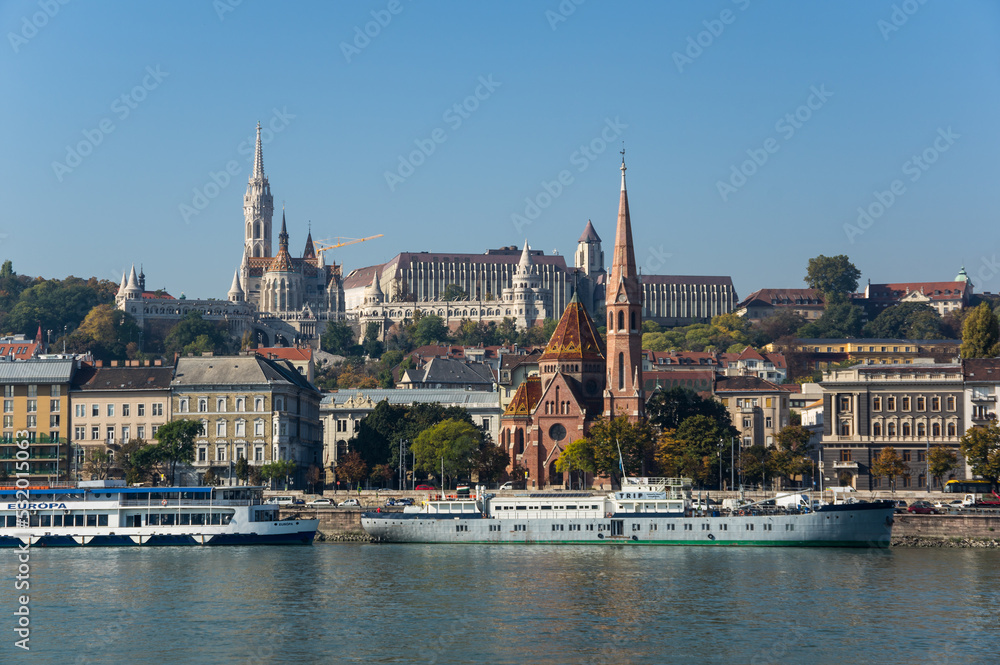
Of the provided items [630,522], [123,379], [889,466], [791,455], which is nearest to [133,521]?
[630,522]

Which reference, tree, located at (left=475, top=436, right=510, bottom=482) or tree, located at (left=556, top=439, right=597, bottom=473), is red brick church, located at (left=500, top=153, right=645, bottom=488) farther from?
tree, located at (left=556, top=439, right=597, bottom=473)

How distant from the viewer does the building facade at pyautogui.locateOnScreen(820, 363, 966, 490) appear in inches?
4245

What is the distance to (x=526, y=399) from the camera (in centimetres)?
12131

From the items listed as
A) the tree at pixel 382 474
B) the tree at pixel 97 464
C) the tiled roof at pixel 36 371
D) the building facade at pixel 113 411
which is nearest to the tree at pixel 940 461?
the tree at pixel 382 474

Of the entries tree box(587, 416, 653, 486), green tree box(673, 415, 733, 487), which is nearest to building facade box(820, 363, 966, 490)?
green tree box(673, 415, 733, 487)

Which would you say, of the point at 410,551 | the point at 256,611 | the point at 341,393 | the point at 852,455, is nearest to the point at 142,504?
the point at 410,551

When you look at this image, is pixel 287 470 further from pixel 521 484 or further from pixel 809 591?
pixel 809 591

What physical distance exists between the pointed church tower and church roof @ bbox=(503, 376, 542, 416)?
7124 millimetres

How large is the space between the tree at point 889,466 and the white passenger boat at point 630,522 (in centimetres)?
1661

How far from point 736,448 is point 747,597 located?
183 feet

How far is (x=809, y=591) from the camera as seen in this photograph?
60812mm

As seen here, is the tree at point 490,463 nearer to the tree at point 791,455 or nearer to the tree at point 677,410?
the tree at point 677,410

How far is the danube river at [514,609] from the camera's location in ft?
156

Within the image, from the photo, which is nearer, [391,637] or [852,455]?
[391,637]
